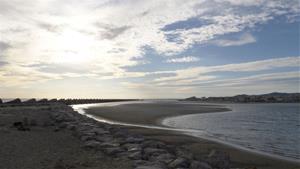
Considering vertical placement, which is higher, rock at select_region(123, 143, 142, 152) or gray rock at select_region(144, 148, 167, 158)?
rock at select_region(123, 143, 142, 152)

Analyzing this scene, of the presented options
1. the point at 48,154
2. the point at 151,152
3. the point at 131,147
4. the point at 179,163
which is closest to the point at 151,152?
the point at 151,152

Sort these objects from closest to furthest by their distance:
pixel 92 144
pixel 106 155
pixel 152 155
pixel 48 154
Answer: pixel 152 155 < pixel 106 155 < pixel 48 154 < pixel 92 144

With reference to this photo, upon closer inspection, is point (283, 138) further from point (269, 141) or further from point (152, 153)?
point (152, 153)

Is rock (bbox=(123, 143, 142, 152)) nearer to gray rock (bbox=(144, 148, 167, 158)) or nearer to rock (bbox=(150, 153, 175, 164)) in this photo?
gray rock (bbox=(144, 148, 167, 158))

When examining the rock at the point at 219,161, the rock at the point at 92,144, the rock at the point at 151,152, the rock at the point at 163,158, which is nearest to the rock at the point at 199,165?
the rock at the point at 219,161

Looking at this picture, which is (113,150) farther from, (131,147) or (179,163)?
(179,163)

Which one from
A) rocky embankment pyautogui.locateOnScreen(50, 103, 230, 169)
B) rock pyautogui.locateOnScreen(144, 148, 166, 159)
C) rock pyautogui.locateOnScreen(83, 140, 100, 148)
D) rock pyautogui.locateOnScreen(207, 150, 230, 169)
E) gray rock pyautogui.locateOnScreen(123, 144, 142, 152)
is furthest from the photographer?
rock pyautogui.locateOnScreen(83, 140, 100, 148)

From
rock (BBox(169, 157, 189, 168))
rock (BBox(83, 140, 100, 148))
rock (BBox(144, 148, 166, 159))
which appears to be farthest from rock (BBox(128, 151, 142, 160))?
rock (BBox(83, 140, 100, 148))

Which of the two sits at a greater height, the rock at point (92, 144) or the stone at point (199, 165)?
the rock at point (92, 144)

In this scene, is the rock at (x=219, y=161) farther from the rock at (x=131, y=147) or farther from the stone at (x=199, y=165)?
the rock at (x=131, y=147)

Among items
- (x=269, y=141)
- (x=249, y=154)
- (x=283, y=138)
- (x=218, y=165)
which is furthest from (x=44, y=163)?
(x=283, y=138)

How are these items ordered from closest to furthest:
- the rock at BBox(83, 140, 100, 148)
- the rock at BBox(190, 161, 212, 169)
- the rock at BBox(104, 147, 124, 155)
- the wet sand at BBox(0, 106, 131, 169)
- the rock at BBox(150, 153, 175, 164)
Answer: the rock at BBox(190, 161, 212, 169), the wet sand at BBox(0, 106, 131, 169), the rock at BBox(150, 153, 175, 164), the rock at BBox(104, 147, 124, 155), the rock at BBox(83, 140, 100, 148)

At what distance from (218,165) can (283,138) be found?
35.3 ft

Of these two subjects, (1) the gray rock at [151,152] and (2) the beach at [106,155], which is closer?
(2) the beach at [106,155]
